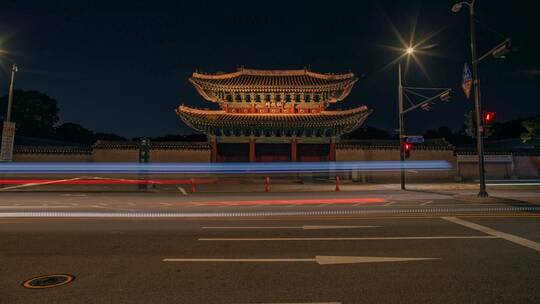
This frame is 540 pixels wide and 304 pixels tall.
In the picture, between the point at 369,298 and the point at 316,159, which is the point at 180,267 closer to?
the point at 369,298

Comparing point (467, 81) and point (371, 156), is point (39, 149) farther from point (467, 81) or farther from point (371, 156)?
point (467, 81)

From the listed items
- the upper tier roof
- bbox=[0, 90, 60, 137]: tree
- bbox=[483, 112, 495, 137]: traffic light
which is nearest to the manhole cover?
bbox=[483, 112, 495, 137]: traffic light

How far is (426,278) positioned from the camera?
14.2 ft

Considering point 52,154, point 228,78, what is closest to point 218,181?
point 228,78

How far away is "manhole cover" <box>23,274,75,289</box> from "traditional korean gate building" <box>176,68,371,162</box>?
2539 cm

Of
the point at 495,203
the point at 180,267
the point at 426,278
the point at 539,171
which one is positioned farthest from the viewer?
the point at 539,171

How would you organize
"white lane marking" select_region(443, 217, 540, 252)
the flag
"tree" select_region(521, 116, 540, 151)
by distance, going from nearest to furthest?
"white lane marking" select_region(443, 217, 540, 252)
the flag
"tree" select_region(521, 116, 540, 151)

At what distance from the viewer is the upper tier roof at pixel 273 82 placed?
3219 cm

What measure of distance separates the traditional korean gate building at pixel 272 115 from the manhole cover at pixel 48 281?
83.3ft

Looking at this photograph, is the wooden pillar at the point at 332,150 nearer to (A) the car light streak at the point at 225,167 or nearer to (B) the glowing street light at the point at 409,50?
(A) the car light streak at the point at 225,167

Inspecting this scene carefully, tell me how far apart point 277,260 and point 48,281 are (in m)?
3.46

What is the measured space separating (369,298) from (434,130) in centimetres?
8958

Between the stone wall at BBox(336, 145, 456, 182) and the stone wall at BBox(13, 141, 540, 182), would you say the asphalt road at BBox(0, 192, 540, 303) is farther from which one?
the stone wall at BBox(336, 145, 456, 182)

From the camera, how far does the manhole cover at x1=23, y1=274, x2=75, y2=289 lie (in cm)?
414
